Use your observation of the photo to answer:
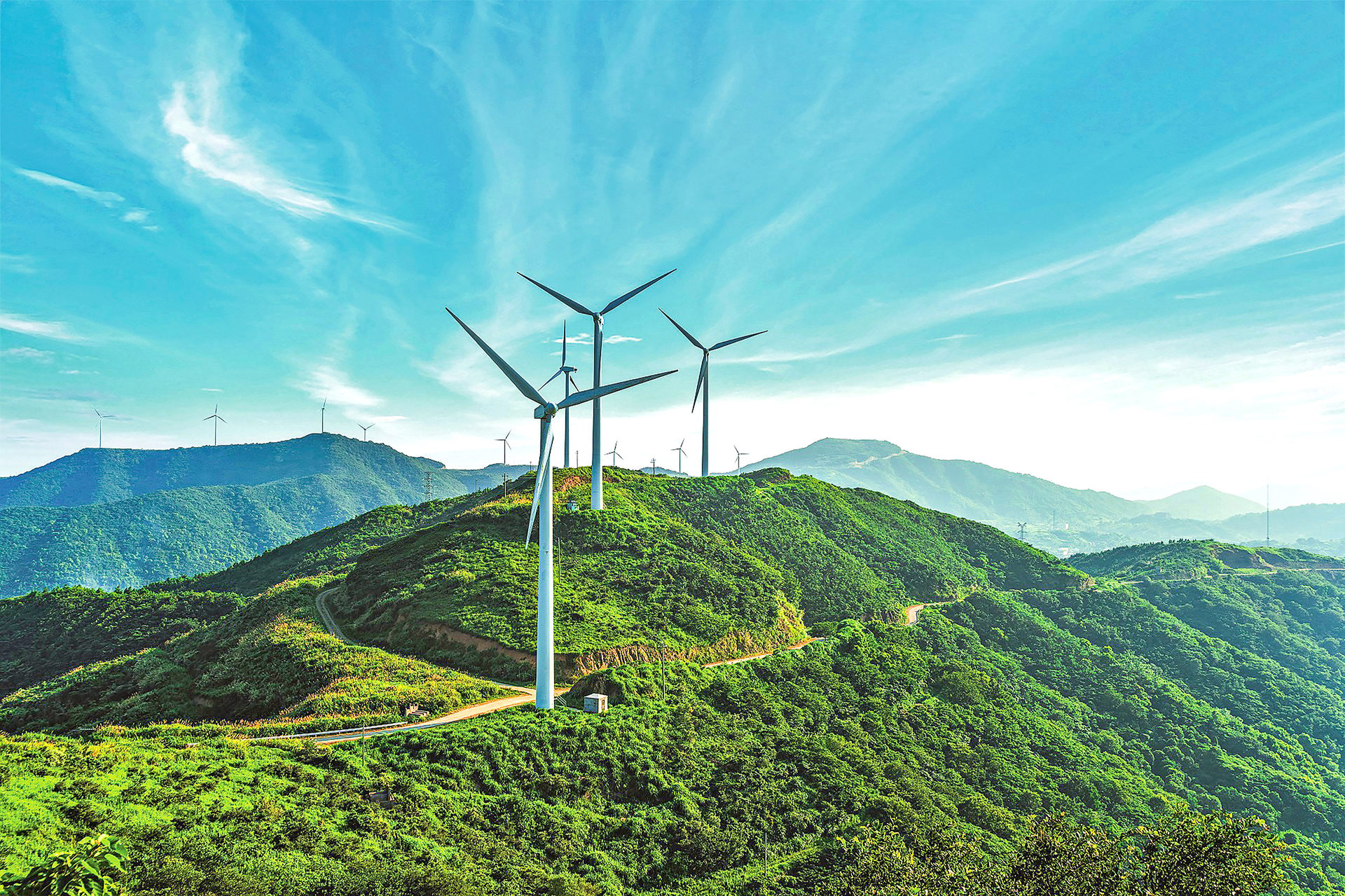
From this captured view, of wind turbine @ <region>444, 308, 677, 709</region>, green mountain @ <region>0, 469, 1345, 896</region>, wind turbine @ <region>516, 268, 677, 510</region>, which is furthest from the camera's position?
wind turbine @ <region>516, 268, 677, 510</region>

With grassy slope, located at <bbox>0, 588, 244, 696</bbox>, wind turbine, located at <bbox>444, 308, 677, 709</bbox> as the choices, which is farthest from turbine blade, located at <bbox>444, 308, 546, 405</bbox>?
grassy slope, located at <bbox>0, 588, 244, 696</bbox>

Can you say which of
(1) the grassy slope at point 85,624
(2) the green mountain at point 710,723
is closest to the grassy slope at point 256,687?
(2) the green mountain at point 710,723

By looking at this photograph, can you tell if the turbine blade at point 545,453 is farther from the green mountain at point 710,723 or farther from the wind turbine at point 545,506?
the green mountain at point 710,723

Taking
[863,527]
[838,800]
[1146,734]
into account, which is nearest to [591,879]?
[838,800]

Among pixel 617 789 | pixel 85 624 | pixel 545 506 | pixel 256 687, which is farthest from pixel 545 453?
pixel 85 624

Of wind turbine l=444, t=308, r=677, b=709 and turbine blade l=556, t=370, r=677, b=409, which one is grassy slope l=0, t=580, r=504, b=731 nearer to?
wind turbine l=444, t=308, r=677, b=709
